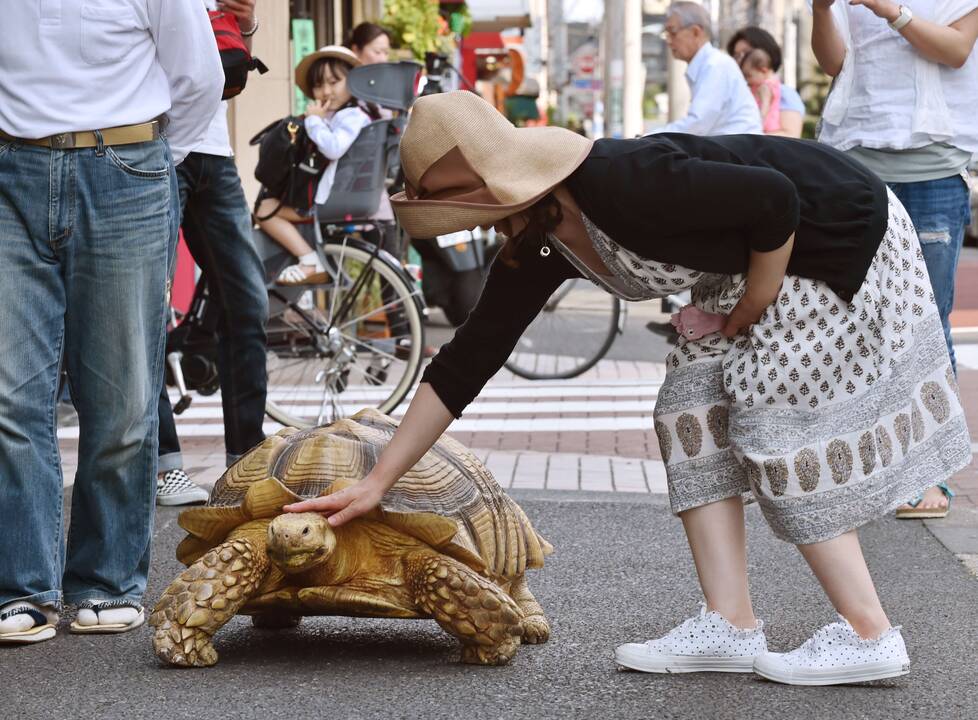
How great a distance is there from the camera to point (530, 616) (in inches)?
156

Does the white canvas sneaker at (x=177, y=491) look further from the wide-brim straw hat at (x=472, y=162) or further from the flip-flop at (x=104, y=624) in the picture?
the wide-brim straw hat at (x=472, y=162)

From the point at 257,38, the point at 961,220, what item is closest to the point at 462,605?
the point at 961,220

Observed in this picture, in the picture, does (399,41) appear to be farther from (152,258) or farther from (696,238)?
(696,238)

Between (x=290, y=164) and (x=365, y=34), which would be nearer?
(x=290, y=164)

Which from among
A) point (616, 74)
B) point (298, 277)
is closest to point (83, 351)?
point (298, 277)

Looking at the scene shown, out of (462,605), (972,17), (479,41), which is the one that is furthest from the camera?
(479,41)

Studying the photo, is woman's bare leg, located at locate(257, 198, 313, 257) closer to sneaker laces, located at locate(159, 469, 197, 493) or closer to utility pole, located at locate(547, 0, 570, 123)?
sneaker laces, located at locate(159, 469, 197, 493)

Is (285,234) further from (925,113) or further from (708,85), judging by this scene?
(925,113)

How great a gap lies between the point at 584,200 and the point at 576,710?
1083 mm

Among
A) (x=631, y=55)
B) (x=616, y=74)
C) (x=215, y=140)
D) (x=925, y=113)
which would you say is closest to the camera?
(x=925, y=113)

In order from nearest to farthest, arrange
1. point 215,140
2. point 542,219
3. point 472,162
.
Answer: point 472,162
point 542,219
point 215,140

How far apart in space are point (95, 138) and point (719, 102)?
5.37 metres

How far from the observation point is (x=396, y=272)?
25.5 ft

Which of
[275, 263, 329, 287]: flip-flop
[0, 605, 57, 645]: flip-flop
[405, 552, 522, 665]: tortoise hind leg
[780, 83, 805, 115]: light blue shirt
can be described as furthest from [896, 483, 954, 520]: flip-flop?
[780, 83, 805, 115]: light blue shirt
